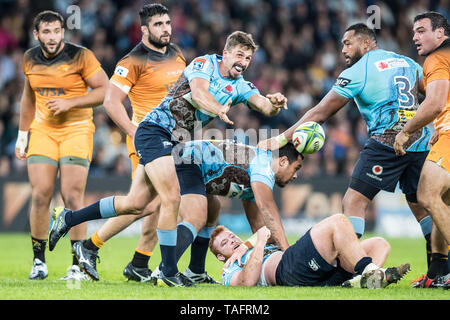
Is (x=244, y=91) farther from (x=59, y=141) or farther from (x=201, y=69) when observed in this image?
(x=59, y=141)

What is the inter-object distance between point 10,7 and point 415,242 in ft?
35.7

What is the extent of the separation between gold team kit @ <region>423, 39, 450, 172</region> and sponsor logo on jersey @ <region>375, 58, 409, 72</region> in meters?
0.61

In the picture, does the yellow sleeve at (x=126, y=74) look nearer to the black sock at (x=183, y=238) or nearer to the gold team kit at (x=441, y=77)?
the black sock at (x=183, y=238)

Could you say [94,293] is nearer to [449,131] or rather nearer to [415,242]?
[449,131]

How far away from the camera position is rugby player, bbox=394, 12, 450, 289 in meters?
6.39

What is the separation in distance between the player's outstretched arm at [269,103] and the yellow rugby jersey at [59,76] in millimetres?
2176

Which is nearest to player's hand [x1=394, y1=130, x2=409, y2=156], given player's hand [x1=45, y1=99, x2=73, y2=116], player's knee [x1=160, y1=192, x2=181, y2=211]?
player's knee [x1=160, y1=192, x2=181, y2=211]

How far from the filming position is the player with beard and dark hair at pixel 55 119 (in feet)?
25.8

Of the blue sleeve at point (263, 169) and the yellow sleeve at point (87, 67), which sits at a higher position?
the yellow sleeve at point (87, 67)

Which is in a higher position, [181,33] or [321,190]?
[181,33]

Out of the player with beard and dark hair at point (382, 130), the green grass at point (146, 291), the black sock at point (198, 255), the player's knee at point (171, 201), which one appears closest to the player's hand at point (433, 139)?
the player with beard and dark hair at point (382, 130)

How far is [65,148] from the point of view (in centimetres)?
796

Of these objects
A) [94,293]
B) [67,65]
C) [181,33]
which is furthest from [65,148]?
[181,33]

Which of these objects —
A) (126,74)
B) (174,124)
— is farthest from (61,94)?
(174,124)
